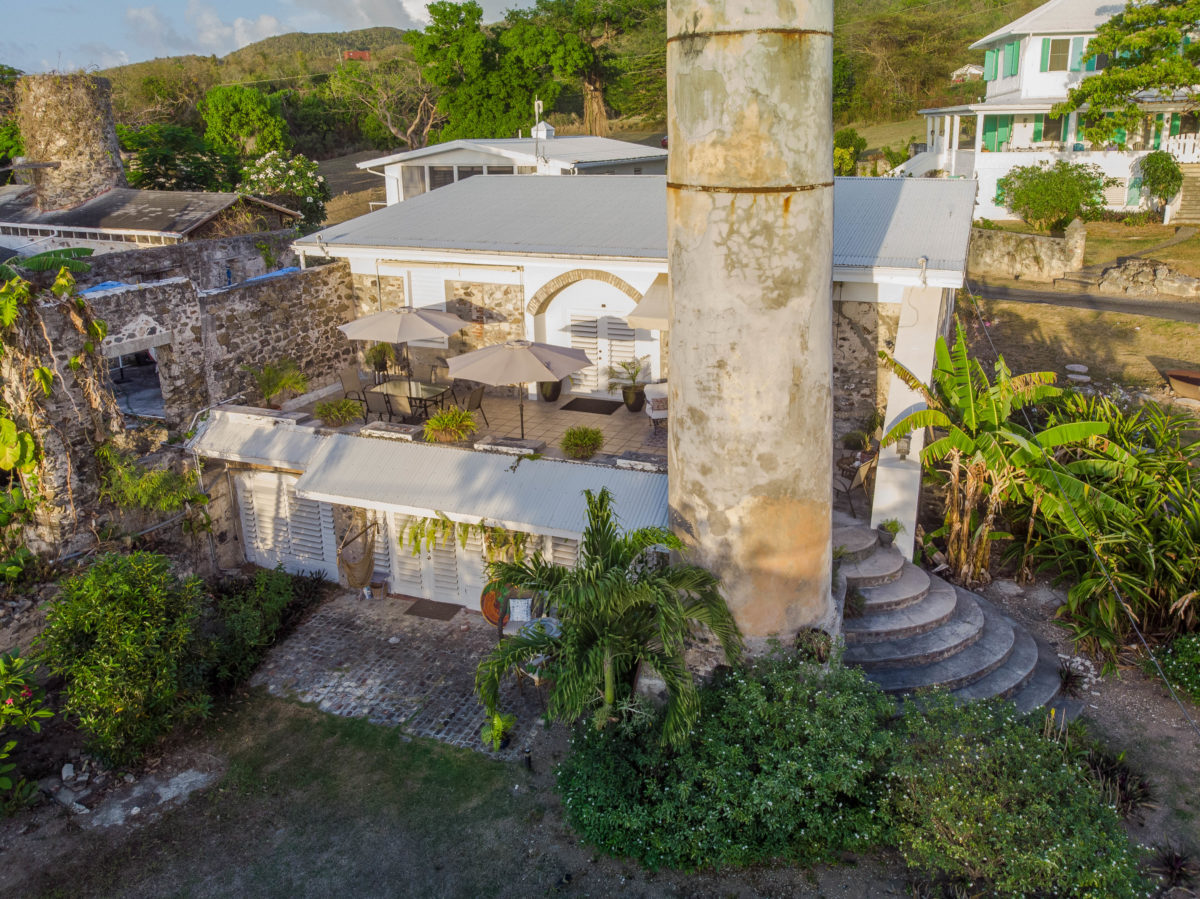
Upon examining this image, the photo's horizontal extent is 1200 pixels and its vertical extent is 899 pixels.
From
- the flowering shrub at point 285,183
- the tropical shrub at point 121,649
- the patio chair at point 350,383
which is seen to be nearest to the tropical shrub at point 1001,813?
the tropical shrub at point 121,649

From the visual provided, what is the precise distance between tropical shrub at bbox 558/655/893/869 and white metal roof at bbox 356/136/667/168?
21667mm

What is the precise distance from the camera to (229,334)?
630 inches

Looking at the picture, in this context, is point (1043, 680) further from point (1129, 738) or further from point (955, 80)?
point (955, 80)

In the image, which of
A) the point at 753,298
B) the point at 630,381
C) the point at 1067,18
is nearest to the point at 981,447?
the point at 753,298

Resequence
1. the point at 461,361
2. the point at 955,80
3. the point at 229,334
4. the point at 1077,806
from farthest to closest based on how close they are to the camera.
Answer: the point at 955,80, the point at 229,334, the point at 461,361, the point at 1077,806

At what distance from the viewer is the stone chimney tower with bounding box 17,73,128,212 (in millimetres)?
30641

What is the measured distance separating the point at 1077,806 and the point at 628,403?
9502 millimetres

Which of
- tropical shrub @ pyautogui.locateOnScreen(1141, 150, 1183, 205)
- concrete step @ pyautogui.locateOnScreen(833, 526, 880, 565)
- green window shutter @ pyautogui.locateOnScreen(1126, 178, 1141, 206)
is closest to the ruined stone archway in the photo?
concrete step @ pyautogui.locateOnScreen(833, 526, 880, 565)

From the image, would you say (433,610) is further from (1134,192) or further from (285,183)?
(1134,192)

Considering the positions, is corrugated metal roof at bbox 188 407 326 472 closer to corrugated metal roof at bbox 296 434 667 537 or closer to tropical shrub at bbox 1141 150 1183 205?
corrugated metal roof at bbox 296 434 667 537

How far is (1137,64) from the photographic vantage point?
34.6 metres

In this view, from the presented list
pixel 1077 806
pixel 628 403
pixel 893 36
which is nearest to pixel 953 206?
pixel 628 403

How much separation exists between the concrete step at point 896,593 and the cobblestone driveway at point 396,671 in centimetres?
465

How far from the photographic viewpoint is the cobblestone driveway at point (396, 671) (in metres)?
12.0
